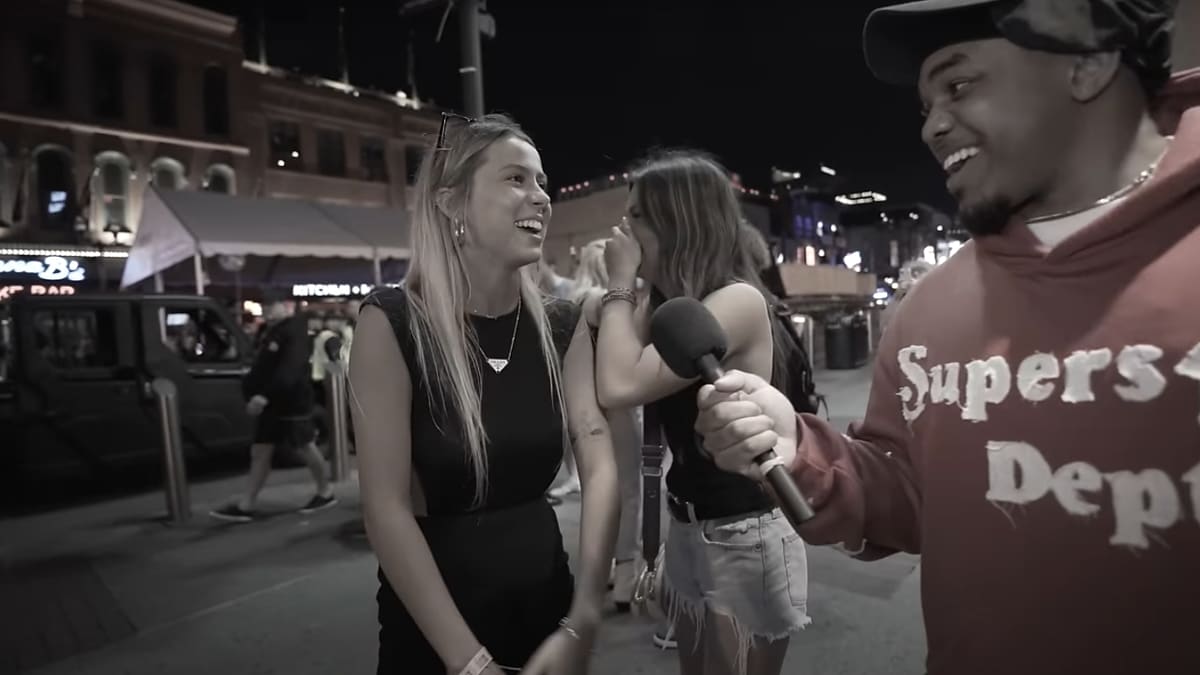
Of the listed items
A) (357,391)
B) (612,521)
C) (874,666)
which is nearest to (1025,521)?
(612,521)

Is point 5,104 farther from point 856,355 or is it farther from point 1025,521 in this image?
point 1025,521

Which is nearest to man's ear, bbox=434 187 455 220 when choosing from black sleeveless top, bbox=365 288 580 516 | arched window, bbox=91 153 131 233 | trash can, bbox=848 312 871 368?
black sleeveless top, bbox=365 288 580 516

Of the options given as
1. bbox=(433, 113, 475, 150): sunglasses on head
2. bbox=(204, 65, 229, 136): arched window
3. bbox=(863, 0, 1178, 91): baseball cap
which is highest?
bbox=(204, 65, 229, 136): arched window

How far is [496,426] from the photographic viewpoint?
1.80m

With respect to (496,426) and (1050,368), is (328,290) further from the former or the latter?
(1050,368)

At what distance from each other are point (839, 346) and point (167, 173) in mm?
→ 22283

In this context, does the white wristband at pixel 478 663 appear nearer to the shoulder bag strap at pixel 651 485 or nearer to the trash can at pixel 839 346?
the shoulder bag strap at pixel 651 485

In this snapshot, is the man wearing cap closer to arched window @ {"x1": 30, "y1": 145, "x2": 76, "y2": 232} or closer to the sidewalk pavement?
the sidewalk pavement

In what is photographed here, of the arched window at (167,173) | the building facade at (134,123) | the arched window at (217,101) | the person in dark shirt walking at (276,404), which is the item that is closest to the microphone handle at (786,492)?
the person in dark shirt walking at (276,404)

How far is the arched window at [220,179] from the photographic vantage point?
2558 cm

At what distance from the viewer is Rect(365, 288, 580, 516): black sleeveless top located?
175 cm

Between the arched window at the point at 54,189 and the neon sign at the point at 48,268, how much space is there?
6.01 ft

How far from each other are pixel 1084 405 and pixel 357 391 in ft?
4.75

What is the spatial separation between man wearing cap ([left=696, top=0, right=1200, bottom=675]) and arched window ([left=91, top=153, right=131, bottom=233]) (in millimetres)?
26462
